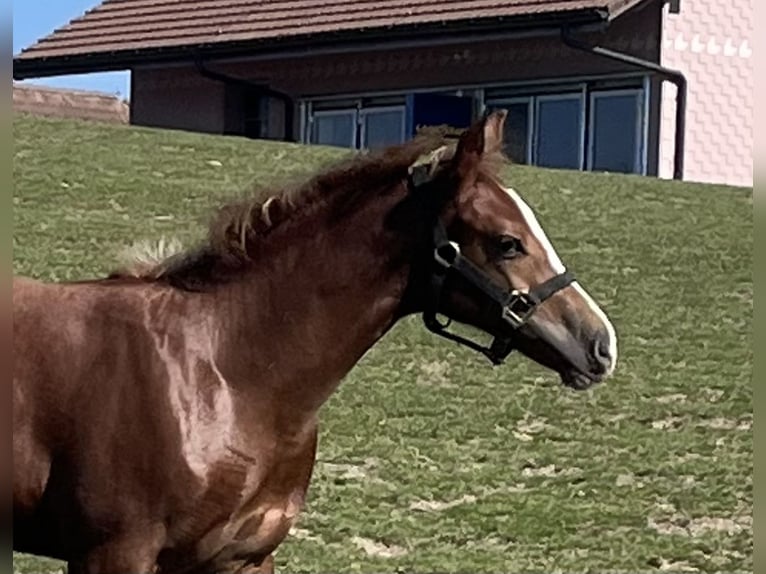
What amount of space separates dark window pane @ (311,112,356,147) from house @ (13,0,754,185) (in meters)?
0.02

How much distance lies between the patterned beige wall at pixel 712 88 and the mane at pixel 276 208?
16371mm

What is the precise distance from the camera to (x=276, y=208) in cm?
530

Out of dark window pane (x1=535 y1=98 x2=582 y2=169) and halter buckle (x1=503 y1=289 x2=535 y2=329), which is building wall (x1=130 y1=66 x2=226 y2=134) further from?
halter buckle (x1=503 y1=289 x2=535 y2=329)

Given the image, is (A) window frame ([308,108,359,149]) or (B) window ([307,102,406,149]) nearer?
(B) window ([307,102,406,149])

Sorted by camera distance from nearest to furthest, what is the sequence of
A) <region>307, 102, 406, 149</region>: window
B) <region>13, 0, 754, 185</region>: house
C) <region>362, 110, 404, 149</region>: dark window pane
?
<region>13, 0, 754, 185</region>: house
<region>362, 110, 404, 149</region>: dark window pane
<region>307, 102, 406, 149</region>: window

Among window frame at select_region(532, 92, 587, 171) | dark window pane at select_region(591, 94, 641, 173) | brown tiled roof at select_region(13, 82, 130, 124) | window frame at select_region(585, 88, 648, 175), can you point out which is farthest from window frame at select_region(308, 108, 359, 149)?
brown tiled roof at select_region(13, 82, 130, 124)

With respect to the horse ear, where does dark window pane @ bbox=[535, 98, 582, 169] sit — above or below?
above

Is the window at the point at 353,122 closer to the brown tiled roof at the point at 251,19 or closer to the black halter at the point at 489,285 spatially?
the brown tiled roof at the point at 251,19

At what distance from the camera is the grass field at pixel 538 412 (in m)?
8.48

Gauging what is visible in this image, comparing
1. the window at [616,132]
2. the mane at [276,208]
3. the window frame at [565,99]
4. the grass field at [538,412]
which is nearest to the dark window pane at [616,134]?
the window at [616,132]

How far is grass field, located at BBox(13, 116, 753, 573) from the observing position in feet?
27.8

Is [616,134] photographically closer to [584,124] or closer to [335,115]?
[584,124]

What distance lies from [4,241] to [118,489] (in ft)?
4.54

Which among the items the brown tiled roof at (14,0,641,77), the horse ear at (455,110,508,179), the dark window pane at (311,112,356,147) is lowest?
the horse ear at (455,110,508,179)
